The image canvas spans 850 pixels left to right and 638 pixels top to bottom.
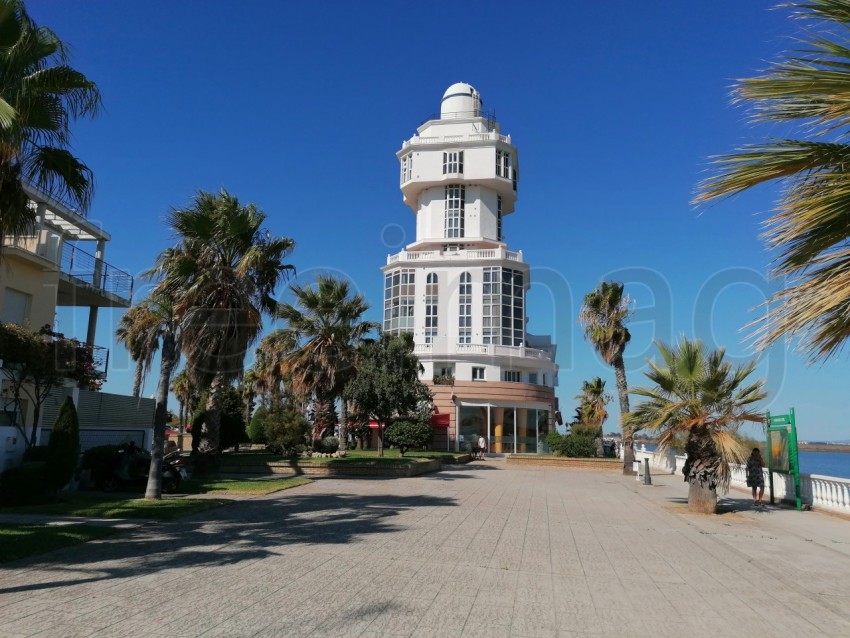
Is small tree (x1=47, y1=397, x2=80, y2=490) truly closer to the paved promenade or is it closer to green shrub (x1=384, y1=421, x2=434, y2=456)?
the paved promenade

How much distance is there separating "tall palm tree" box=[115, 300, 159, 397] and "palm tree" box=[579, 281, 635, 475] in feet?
72.0

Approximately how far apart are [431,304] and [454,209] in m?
9.60

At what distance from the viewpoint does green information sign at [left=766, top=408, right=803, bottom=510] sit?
51.5ft

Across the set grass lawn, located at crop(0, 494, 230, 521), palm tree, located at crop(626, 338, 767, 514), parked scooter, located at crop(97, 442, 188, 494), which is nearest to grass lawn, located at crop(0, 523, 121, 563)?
grass lawn, located at crop(0, 494, 230, 521)

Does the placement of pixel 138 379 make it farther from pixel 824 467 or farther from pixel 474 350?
pixel 824 467

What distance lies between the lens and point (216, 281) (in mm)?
17875

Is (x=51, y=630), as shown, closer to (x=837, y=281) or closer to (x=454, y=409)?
(x=837, y=281)

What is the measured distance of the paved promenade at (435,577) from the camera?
19.5 ft

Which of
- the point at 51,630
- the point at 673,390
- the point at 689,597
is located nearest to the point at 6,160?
the point at 51,630

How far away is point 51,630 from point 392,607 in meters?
3.11

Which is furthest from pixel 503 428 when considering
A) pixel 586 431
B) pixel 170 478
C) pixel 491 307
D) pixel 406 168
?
pixel 170 478

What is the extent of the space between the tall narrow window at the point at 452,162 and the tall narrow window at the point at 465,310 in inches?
400

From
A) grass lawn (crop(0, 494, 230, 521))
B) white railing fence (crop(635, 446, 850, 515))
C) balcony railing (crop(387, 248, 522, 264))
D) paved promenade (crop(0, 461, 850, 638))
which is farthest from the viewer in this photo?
balcony railing (crop(387, 248, 522, 264))

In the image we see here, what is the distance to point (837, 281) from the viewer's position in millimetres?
3594
